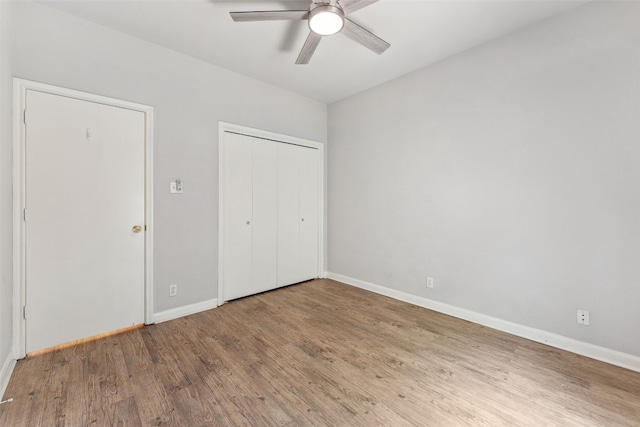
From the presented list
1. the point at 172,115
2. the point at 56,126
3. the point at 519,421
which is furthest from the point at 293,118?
the point at 519,421

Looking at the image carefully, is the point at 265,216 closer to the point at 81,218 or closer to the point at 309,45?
the point at 81,218

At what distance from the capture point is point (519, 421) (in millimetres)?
1497

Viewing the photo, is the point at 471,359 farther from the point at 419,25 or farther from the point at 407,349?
the point at 419,25

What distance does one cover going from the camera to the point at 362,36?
212 cm

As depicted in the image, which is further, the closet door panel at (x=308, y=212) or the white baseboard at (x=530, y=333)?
the closet door panel at (x=308, y=212)

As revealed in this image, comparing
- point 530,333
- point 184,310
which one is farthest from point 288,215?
point 530,333

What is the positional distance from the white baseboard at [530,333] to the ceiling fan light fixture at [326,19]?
2.92 m

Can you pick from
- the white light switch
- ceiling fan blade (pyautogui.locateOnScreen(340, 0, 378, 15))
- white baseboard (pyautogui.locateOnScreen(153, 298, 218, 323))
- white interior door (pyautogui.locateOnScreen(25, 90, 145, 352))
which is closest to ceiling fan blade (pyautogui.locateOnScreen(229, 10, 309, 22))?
ceiling fan blade (pyautogui.locateOnScreen(340, 0, 378, 15))

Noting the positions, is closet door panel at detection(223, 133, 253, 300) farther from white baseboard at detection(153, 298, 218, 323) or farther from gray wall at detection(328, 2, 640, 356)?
gray wall at detection(328, 2, 640, 356)

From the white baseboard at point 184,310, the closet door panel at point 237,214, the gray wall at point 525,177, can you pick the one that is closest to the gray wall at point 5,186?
the white baseboard at point 184,310

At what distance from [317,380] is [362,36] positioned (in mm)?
2613

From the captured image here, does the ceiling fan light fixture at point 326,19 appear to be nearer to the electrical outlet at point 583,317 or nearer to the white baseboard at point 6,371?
the electrical outlet at point 583,317

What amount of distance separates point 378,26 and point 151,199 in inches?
108

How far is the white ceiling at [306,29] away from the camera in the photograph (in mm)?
2180
